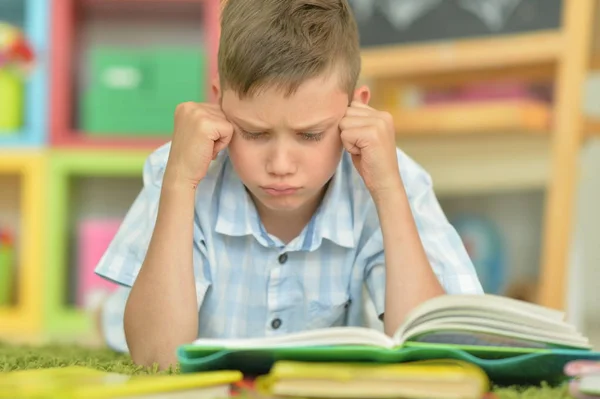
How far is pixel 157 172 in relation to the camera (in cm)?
116

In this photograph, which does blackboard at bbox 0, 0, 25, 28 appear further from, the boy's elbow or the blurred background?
the boy's elbow

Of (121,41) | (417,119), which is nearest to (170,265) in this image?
(417,119)

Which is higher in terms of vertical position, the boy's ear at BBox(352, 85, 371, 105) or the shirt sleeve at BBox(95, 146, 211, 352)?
the boy's ear at BBox(352, 85, 371, 105)

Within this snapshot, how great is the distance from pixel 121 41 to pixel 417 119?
113 cm

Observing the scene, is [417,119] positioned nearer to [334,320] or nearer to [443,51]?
[443,51]

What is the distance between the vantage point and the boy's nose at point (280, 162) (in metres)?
0.91

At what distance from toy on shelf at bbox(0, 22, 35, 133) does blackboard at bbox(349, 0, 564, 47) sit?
92cm

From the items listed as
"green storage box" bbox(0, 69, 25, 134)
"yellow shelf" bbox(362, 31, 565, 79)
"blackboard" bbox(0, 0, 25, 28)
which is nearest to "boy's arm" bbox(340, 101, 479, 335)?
"yellow shelf" bbox(362, 31, 565, 79)

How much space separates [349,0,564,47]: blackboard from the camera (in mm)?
1975

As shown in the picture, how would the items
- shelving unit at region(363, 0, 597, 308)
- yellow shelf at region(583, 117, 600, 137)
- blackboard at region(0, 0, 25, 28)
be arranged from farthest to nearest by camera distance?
blackboard at region(0, 0, 25, 28) < yellow shelf at region(583, 117, 600, 137) < shelving unit at region(363, 0, 597, 308)

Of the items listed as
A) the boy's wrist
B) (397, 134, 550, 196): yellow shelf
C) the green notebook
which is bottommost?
the green notebook

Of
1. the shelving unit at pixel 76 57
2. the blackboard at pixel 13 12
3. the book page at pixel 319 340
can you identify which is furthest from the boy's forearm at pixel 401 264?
the blackboard at pixel 13 12

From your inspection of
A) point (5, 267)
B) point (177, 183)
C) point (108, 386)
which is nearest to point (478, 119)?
point (177, 183)

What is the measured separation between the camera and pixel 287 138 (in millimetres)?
923
